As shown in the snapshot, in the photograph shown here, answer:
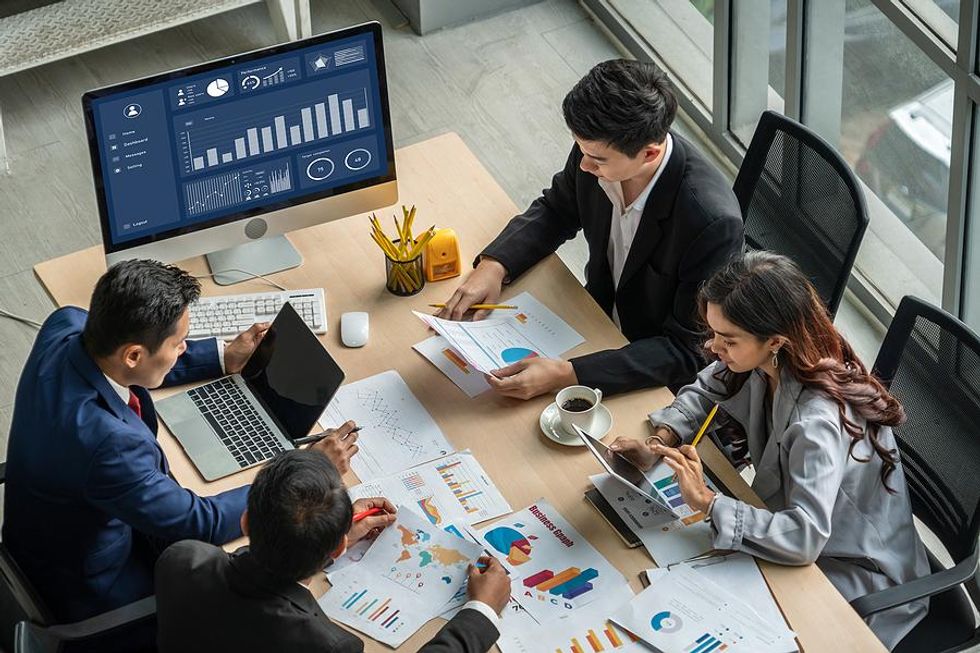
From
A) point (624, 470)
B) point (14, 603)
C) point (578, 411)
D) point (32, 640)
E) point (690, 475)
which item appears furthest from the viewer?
point (578, 411)

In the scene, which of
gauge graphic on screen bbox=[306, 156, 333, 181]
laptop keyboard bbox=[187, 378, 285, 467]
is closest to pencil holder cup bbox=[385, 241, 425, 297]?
gauge graphic on screen bbox=[306, 156, 333, 181]

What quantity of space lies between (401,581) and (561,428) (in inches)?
20.5

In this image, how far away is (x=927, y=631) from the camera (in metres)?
2.88

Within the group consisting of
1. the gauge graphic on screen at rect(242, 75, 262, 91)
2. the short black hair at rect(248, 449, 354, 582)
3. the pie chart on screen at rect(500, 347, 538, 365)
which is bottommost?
the pie chart on screen at rect(500, 347, 538, 365)

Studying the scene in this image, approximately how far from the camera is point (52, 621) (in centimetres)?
275

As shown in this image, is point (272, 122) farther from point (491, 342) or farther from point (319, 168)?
point (491, 342)

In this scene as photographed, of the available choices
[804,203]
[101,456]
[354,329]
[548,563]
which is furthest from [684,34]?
[101,456]

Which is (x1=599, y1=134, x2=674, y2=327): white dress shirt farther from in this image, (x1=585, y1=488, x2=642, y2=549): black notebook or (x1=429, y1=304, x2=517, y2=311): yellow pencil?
(x1=585, y1=488, x2=642, y2=549): black notebook

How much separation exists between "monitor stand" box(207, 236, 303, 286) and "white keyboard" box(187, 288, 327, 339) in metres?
0.08

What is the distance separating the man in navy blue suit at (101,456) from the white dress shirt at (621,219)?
916 millimetres

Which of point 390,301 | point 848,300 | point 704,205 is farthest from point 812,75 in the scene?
point 390,301

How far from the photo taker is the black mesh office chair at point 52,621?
2.60 meters

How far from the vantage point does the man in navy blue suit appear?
2.65 meters

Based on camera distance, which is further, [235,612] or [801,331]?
[801,331]
